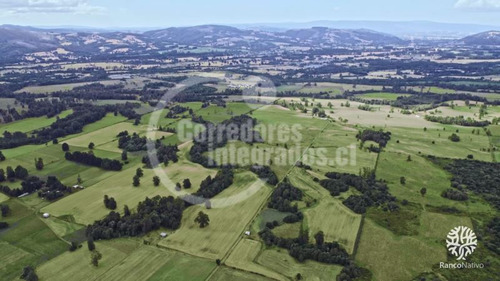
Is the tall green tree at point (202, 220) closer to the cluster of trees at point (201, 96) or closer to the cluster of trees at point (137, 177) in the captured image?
the cluster of trees at point (137, 177)

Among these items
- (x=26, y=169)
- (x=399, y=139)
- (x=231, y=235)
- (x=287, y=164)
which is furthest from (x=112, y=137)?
(x=399, y=139)

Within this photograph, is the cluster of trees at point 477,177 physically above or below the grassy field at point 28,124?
above

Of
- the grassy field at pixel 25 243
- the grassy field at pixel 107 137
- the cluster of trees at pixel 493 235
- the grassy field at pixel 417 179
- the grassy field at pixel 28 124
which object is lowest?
the grassy field at pixel 28 124

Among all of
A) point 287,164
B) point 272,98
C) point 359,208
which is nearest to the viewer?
point 359,208

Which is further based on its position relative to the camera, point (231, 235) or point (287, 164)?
point (287, 164)

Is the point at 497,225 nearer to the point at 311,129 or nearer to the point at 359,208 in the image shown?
the point at 359,208

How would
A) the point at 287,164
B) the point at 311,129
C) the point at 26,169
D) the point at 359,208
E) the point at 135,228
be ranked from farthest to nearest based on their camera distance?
the point at 311,129
the point at 287,164
the point at 26,169
the point at 359,208
the point at 135,228

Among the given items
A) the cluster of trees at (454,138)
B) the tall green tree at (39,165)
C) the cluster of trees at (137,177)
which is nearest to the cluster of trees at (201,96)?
the tall green tree at (39,165)
